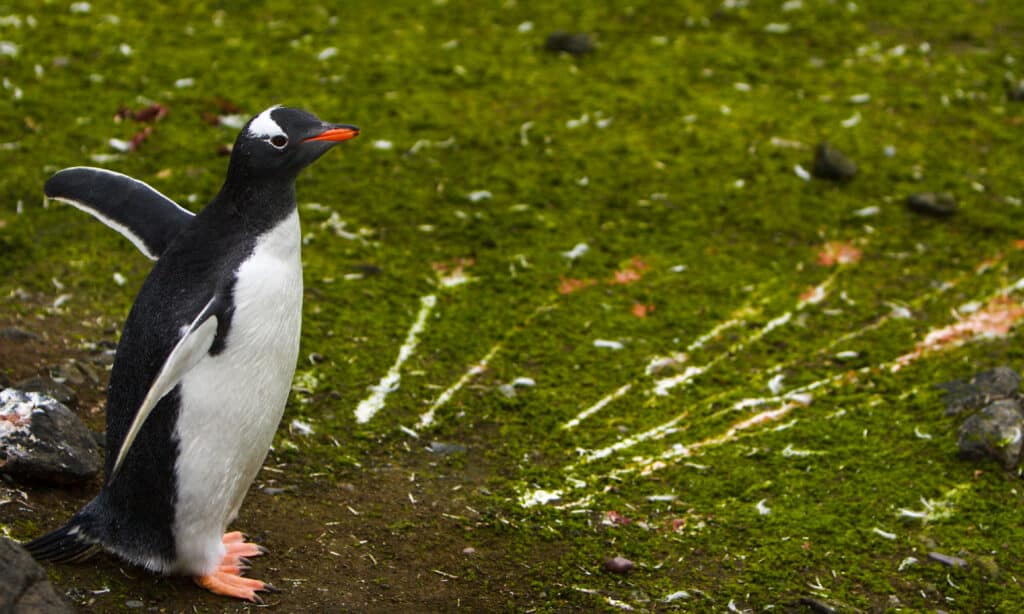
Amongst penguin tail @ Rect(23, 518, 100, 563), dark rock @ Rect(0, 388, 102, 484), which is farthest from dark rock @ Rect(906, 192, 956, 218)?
penguin tail @ Rect(23, 518, 100, 563)

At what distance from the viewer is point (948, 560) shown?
5559mm

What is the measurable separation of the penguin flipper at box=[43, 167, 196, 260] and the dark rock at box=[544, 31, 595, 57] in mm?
6470

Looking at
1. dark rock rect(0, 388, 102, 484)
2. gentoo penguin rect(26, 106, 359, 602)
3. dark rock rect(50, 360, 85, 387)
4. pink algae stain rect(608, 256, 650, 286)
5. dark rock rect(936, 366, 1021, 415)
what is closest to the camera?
gentoo penguin rect(26, 106, 359, 602)

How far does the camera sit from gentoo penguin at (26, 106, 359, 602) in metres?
4.49

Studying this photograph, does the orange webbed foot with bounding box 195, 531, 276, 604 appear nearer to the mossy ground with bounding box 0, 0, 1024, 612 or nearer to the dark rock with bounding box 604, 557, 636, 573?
the mossy ground with bounding box 0, 0, 1024, 612

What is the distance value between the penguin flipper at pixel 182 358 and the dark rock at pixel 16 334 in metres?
2.31

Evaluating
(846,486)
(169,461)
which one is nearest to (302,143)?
(169,461)

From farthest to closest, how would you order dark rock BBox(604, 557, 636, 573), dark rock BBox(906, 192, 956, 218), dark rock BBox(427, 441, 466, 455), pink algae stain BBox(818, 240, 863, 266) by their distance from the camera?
1. dark rock BBox(906, 192, 956, 218)
2. pink algae stain BBox(818, 240, 863, 266)
3. dark rock BBox(427, 441, 466, 455)
4. dark rock BBox(604, 557, 636, 573)

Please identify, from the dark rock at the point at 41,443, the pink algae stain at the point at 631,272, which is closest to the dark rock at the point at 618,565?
the dark rock at the point at 41,443

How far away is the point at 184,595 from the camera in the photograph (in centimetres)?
466

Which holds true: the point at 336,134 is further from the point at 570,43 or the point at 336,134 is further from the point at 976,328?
the point at 570,43

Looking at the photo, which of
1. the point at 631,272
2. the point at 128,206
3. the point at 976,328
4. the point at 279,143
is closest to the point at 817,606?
the point at 279,143

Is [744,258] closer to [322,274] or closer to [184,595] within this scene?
[322,274]

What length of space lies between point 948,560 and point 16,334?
472 cm
